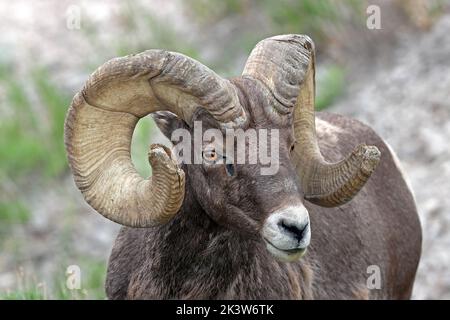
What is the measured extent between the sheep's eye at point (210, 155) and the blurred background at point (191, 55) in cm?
363

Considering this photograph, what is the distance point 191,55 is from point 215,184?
39.2 feet

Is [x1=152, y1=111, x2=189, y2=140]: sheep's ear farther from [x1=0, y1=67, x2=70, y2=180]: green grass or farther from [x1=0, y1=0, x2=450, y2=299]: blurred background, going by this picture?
[x1=0, y1=67, x2=70, y2=180]: green grass

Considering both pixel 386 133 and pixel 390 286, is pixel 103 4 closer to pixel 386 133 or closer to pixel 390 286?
pixel 386 133

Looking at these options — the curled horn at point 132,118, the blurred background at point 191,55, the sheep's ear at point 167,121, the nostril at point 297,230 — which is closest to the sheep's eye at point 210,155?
the curled horn at point 132,118

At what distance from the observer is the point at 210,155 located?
23.6ft

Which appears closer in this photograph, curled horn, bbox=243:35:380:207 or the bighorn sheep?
the bighorn sheep

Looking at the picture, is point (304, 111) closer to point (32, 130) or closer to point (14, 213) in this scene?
point (14, 213)

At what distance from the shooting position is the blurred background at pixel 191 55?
1433cm

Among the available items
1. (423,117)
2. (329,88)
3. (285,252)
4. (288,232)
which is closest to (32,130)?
(329,88)

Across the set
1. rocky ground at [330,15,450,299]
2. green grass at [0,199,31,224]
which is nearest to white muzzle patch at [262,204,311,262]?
rocky ground at [330,15,450,299]

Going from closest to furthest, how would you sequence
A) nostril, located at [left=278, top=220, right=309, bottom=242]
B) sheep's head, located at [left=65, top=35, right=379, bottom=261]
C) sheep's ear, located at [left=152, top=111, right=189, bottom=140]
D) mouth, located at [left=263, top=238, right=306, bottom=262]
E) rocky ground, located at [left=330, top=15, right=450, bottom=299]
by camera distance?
1. nostril, located at [left=278, top=220, right=309, bottom=242]
2. mouth, located at [left=263, top=238, right=306, bottom=262]
3. sheep's head, located at [left=65, top=35, right=379, bottom=261]
4. sheep's ear, located at [left=152, top=111, right=189, bottom=140]
5. rocky ground, located at [left=330, top=15, right=450, bottom=299]

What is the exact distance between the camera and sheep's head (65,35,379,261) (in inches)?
275

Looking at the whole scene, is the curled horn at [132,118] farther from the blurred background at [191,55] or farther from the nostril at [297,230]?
the blurred background at [191,55]

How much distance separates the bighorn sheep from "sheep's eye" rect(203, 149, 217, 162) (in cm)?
9
